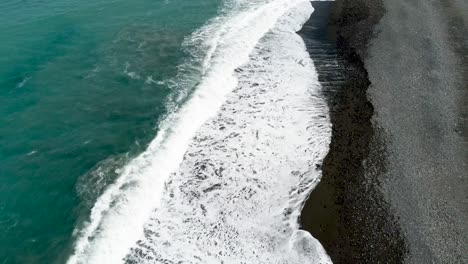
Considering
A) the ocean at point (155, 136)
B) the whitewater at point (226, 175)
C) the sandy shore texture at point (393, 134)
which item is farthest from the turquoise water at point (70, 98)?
the sandy shore texture at point (393, 134)

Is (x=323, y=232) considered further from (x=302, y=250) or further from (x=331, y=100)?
(x=331, y=100)

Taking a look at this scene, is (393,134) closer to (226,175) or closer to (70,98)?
(226,175)

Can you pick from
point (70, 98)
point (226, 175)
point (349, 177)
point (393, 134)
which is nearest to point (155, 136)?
point (226, 175)

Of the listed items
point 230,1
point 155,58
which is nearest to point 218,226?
point 155,58

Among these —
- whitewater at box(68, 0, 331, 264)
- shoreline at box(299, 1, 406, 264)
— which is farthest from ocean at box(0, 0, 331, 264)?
shoreline at box(299, 1, 406, 264)

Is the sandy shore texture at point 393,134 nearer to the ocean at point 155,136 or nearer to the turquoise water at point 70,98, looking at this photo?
the ocean at point 155,136
